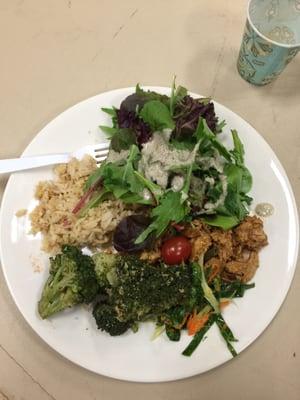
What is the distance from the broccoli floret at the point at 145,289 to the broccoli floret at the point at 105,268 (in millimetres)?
19

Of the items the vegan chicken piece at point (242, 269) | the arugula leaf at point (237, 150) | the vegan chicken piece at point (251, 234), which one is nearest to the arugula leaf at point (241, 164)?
the arugula leaf at point (237, 150)

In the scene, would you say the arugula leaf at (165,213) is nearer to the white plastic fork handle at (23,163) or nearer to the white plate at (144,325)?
the white plate at (144,325)

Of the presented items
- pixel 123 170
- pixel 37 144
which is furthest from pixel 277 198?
pixel 37 144

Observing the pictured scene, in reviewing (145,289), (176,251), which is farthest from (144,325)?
(176,251)

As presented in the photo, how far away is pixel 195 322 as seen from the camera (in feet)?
4.06

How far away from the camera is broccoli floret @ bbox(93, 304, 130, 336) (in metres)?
1.17

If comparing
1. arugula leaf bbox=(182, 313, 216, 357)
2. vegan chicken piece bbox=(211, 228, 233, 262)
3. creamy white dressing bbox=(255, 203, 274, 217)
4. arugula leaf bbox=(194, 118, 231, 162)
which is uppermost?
arugula leaf bbox=(194, 118, 231, 162)

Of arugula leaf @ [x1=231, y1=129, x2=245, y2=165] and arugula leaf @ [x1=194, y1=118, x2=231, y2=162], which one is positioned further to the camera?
arugula leaf @ [x1=231, y1=129, x2=245, y2=165]

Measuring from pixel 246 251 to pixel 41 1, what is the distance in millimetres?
1390

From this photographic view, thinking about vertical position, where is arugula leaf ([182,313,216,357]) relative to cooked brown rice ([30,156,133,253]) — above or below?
below

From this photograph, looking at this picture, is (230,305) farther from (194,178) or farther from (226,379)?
(194,178)

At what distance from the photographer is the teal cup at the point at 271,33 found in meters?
1.42

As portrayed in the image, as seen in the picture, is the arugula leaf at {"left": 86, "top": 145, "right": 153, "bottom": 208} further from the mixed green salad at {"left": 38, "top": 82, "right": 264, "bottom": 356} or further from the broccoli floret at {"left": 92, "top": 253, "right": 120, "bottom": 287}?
the broccoli floret at {"left": 92, "top": 253, "right": 120, "bottom": 287}

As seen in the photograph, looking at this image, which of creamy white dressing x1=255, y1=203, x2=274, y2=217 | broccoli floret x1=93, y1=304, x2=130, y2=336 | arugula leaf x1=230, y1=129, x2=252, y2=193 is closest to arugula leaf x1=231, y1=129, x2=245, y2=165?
arugula leaf x1=230, y1=129, x2=252, y2=193
